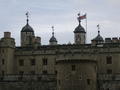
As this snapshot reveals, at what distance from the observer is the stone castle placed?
79.9 meters

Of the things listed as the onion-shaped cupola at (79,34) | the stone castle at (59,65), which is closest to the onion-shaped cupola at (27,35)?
the stone castle at (59,65)

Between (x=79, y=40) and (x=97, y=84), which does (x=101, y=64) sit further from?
(x=79, y=40)

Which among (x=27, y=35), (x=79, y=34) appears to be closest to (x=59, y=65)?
(x=27, y=35)

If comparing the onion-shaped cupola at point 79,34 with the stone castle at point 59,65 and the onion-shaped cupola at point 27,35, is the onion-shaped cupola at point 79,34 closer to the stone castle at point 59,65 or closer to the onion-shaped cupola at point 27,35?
the stone castle at point 59,65

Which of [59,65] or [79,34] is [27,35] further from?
[59,65]

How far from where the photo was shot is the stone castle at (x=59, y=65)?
79875 millimetres

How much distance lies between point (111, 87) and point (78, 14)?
3354 cm

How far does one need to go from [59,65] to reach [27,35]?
A: 28319 millimetres

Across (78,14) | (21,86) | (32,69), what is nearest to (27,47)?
(32,69)

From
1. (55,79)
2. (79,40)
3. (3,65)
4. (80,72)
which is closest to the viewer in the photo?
(80,72)

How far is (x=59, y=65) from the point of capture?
8150 centimetres

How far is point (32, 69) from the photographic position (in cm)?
9688

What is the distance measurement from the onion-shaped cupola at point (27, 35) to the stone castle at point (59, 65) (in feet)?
1.16

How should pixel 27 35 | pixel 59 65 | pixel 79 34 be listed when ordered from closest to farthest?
pixel 59 65 < pixel 27 35 < pixel 79 34
